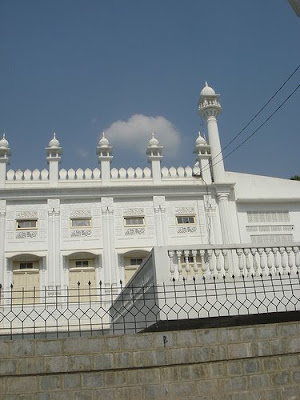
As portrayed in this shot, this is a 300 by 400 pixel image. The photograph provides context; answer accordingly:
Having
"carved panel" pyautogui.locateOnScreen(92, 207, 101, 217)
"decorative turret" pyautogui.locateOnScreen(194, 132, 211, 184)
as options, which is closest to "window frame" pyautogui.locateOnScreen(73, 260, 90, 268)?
"carved panel" pyautogui.locateOnScreen(92, 207, 101, 217)

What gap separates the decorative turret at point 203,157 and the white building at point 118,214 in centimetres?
5

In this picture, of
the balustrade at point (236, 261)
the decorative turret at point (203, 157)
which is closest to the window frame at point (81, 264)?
the decorative turret at point (203, 157)

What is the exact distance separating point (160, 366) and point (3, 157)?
49.6 feet

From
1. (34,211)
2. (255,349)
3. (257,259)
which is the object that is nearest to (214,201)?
(34,211)

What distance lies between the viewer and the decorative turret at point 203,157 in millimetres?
18547

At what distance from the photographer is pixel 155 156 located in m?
18.7

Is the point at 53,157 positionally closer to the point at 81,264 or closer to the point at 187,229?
the point at 81,264

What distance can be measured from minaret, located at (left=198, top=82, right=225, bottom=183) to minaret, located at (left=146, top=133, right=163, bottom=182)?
2.33 meters

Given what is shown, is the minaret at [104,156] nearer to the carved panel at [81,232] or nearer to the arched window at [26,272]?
the carved panel at [81,232]

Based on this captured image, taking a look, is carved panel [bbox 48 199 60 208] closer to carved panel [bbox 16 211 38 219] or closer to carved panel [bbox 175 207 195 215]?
carved panel [bbox 16 211 38 219]

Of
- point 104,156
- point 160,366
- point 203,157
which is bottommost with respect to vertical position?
point 160,366

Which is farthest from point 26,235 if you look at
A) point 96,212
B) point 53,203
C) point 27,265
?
point 96,212

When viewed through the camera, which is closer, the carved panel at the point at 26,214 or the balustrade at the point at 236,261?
the balustrade at the point at 236,261

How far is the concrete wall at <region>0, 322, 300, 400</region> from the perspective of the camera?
172 inches
